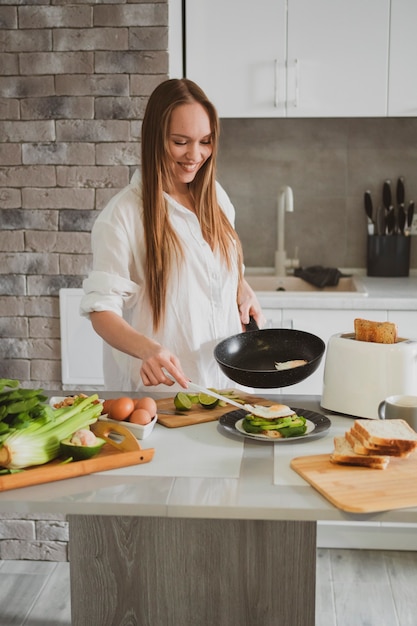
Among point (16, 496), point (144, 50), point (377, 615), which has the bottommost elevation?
point (377, 615)

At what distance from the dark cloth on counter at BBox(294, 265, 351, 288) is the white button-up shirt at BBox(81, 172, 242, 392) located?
4.10 feet

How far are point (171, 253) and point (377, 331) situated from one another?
0.67m

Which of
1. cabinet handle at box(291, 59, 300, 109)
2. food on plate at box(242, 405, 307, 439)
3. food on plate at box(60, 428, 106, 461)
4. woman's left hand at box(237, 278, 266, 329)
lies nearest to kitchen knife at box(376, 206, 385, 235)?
cabinet handle at box(291, 59, 300, 109)

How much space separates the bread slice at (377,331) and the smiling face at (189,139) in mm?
684

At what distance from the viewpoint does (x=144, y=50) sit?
2.81 m

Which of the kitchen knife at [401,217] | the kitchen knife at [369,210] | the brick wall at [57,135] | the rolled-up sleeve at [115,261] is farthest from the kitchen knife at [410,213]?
the rolled-up sleeve at [115,261]

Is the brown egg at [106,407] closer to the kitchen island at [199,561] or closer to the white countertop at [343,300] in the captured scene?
the kitchen island at [199,561]

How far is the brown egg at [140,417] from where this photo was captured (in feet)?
4.95

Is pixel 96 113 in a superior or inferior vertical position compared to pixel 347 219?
superior

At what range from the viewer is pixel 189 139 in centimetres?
199

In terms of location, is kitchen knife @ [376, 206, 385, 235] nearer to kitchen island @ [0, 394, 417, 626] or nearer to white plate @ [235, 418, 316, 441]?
kitchen island @ [0, 394, 417, 626]

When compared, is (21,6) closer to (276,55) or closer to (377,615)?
(276,55)

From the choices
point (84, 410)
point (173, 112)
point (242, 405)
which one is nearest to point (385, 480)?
point (242, 405)

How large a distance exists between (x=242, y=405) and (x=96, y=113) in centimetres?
168
